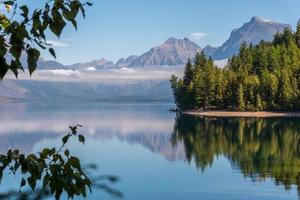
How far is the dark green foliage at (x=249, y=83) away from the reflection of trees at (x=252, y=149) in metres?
44.4

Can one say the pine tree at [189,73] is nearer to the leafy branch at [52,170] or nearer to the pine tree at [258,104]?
the pine tree at [258,104]

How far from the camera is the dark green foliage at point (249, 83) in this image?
6009 inches

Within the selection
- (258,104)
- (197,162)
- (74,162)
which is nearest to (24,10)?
(74,162)

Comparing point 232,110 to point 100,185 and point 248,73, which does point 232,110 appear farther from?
point 100,185

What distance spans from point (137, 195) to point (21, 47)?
38.1 m

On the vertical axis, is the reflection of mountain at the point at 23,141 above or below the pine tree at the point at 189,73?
below

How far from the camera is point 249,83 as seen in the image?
156m

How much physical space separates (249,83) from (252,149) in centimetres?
8449

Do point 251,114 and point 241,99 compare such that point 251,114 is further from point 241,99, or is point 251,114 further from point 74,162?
point 74,162

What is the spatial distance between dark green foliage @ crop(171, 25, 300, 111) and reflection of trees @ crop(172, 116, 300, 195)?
4441cm

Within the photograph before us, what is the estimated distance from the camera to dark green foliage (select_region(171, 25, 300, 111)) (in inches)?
6009

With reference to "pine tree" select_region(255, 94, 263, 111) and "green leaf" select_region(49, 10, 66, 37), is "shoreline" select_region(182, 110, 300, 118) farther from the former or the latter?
"green leaf" select_region(49, 10, 66, 37)

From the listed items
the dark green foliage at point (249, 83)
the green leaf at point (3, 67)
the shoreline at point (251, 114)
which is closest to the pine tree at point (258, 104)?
the dark green foliage at point (249, 83)

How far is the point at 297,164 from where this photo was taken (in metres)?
56.7
